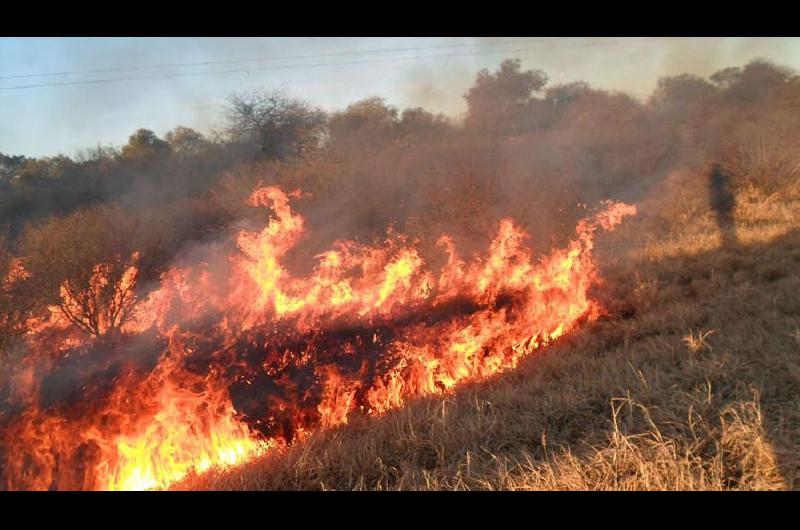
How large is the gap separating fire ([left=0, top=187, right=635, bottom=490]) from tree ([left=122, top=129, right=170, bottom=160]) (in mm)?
19391

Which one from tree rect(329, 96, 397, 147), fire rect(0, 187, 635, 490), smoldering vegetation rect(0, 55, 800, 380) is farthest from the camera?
tree rect(329, 96, 397, 147)

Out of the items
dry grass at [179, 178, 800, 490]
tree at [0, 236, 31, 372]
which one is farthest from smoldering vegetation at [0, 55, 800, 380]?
dry grass at [179, 178, 800, 490]

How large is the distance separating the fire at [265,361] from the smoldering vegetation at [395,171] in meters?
2.15

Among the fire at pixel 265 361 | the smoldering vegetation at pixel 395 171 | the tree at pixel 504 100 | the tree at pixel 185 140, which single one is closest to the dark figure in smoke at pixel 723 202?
the smoldering vegetation at pixel 395 171

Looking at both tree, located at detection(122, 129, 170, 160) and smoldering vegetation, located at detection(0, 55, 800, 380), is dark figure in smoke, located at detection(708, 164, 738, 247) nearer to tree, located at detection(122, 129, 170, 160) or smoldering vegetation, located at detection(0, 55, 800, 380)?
smoldering vegetation, located at detection(0, 55, 800, 380)

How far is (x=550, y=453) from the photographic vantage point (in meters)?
2.85

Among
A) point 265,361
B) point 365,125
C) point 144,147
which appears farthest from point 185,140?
point 265,361

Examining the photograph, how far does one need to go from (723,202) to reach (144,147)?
84.2 ft

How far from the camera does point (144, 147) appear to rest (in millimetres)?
24156

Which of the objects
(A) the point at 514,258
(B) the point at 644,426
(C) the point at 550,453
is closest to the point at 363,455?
(C) the point at 550,453

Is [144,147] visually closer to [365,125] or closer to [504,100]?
[365,125]

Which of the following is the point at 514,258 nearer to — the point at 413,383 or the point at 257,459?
the point at 413,383

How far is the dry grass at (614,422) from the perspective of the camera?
2461 millimetres

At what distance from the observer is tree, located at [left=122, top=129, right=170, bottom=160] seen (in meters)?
23.3
